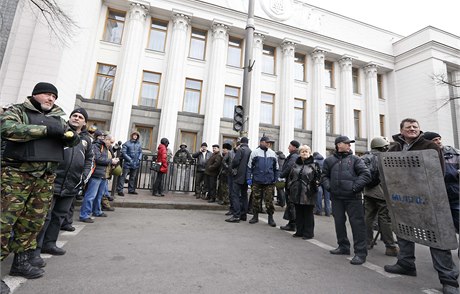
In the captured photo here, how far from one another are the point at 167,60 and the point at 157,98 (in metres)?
2.91

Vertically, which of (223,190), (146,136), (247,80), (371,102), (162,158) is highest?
(371,102)

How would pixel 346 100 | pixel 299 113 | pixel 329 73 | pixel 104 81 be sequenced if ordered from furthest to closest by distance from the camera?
pixel 329 73 < pixel 346 100 < pixel 299 113 < pixel 104 81

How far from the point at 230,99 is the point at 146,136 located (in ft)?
22.3

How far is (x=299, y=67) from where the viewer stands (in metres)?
20.7

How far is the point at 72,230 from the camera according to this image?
4270mm

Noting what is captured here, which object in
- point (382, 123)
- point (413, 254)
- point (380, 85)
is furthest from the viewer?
point (380, 85)

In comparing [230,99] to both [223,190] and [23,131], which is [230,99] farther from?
[23,131]

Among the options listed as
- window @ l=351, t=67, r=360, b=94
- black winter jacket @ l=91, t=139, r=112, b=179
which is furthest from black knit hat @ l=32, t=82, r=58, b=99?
window @ l=351, t=67, r=360, b=94

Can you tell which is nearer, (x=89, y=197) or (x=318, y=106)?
(x=89, y=197)

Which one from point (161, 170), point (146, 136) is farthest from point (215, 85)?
point (161, 170)

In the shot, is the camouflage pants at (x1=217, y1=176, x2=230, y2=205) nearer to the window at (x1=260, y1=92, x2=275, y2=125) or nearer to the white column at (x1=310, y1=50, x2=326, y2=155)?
the window at (x1=260, y1=92, x2=275, y2=125)

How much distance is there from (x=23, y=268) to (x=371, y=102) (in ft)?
81.8

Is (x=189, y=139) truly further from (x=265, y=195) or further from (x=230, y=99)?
(x=265, y=195)

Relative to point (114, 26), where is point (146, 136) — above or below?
below
